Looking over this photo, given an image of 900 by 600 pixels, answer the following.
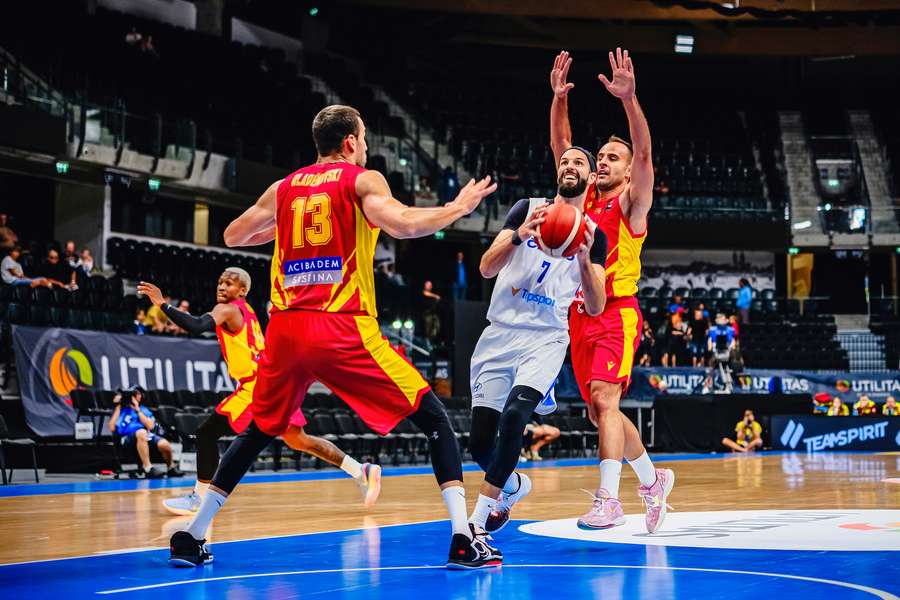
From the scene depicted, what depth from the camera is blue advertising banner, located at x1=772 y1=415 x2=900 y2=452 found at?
73.3ft

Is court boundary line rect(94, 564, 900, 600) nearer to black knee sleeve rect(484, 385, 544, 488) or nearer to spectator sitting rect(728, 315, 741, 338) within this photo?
black knee sleeve rect(484, 385, 544, 488)

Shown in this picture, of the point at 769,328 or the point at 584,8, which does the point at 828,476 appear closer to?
the point at 769,328

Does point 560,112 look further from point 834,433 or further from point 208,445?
point 834,433

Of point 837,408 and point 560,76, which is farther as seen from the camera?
point 837,408

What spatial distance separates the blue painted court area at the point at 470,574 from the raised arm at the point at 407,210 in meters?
1.40

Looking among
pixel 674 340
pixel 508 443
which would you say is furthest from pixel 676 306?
pixel 508 443

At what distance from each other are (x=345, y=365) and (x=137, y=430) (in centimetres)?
981

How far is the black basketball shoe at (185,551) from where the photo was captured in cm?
492

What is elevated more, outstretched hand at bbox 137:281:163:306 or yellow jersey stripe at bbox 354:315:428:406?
outstretched hand at bbox 137:281:163:306

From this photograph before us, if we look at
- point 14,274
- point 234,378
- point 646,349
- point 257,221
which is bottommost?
point 234,378

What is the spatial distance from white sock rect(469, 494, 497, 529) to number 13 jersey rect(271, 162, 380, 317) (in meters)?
1.14

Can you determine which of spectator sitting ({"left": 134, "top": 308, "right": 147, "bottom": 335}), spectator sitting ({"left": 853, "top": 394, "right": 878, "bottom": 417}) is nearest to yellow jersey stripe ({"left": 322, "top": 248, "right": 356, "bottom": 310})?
spectator sitting ({"left": 134, "top": 308, "right": 147, "bottom": 335})

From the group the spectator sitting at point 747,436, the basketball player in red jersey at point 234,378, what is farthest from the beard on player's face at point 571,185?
the spectator sitting at point 747,436

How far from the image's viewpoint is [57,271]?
17.4 metres
